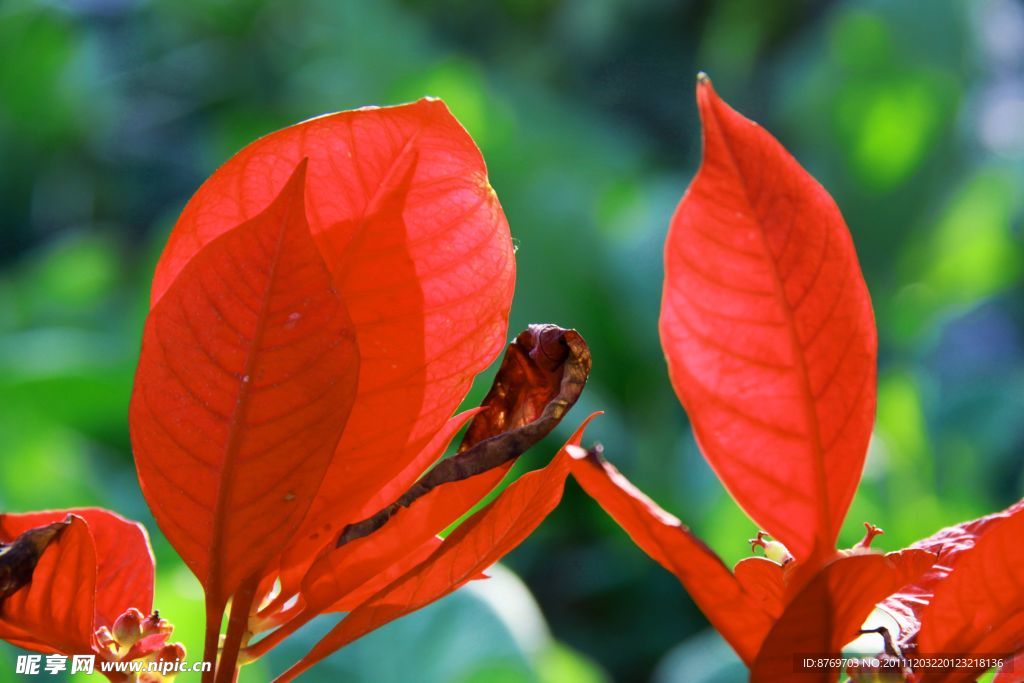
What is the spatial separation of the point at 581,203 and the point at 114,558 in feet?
4.46

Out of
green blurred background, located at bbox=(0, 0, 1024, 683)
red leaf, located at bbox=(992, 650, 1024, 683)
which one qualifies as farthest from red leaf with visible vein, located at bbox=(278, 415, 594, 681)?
green blurred background, located at bbox=(0, 0, 1024, 683)

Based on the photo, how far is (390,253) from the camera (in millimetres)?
291

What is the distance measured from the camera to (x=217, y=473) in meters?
0.28

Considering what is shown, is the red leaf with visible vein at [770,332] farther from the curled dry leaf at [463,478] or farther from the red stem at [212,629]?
the red stem at [212,629]

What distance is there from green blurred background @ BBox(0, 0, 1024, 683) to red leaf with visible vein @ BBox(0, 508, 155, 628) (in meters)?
0.28

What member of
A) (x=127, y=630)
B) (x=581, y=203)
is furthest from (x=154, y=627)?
(x=581, y=203)

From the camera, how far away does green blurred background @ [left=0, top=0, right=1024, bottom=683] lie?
112 cm

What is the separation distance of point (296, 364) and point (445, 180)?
0.06m

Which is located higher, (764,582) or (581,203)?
(764,582)

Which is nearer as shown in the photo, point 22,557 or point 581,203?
point 22,557

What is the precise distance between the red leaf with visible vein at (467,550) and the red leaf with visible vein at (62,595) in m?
0.06

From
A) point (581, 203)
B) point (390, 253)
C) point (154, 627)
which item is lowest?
point (581, 203)

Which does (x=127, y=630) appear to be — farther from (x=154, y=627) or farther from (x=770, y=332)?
(x=770, y=332)

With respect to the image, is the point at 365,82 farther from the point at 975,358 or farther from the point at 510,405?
the point at 510,405
